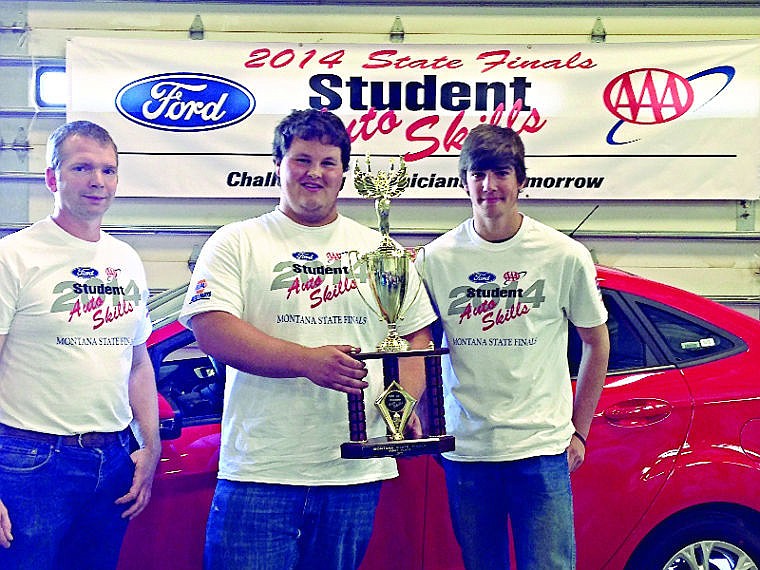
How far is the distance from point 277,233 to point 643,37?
10.5 ft

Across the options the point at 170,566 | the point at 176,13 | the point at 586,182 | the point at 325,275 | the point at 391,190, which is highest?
the point at 176,13

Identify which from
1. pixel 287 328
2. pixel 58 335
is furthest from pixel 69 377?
pixel 287 328

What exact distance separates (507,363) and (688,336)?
3.03 ft

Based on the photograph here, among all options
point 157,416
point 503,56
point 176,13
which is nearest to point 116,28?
point 176,13

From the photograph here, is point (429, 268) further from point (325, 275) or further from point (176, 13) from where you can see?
point (176, 13)

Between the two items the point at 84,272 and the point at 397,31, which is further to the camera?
the point at 397,31

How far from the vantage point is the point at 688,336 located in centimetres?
279

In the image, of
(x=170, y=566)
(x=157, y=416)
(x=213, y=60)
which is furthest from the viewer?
(x=213, y=60)

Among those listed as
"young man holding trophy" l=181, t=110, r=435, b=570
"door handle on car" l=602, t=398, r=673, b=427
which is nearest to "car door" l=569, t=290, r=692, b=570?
"door handle on car" l=602, t=398, r=673, b=427

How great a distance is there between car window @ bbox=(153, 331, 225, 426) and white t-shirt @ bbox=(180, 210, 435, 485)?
22.4 inches

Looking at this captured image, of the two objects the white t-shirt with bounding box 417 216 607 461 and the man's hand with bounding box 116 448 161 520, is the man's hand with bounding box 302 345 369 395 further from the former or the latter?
the man's hand with bounding box 116 448 161 520

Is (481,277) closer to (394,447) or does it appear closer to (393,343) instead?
(393,343)

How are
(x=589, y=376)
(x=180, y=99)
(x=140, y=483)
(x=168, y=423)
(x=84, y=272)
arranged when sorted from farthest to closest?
(x=180, y=99) → (x=168, y=423) → (x=589, y=376) → (x=140, y=483) → (x=84, y=272)

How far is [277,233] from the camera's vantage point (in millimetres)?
2027
